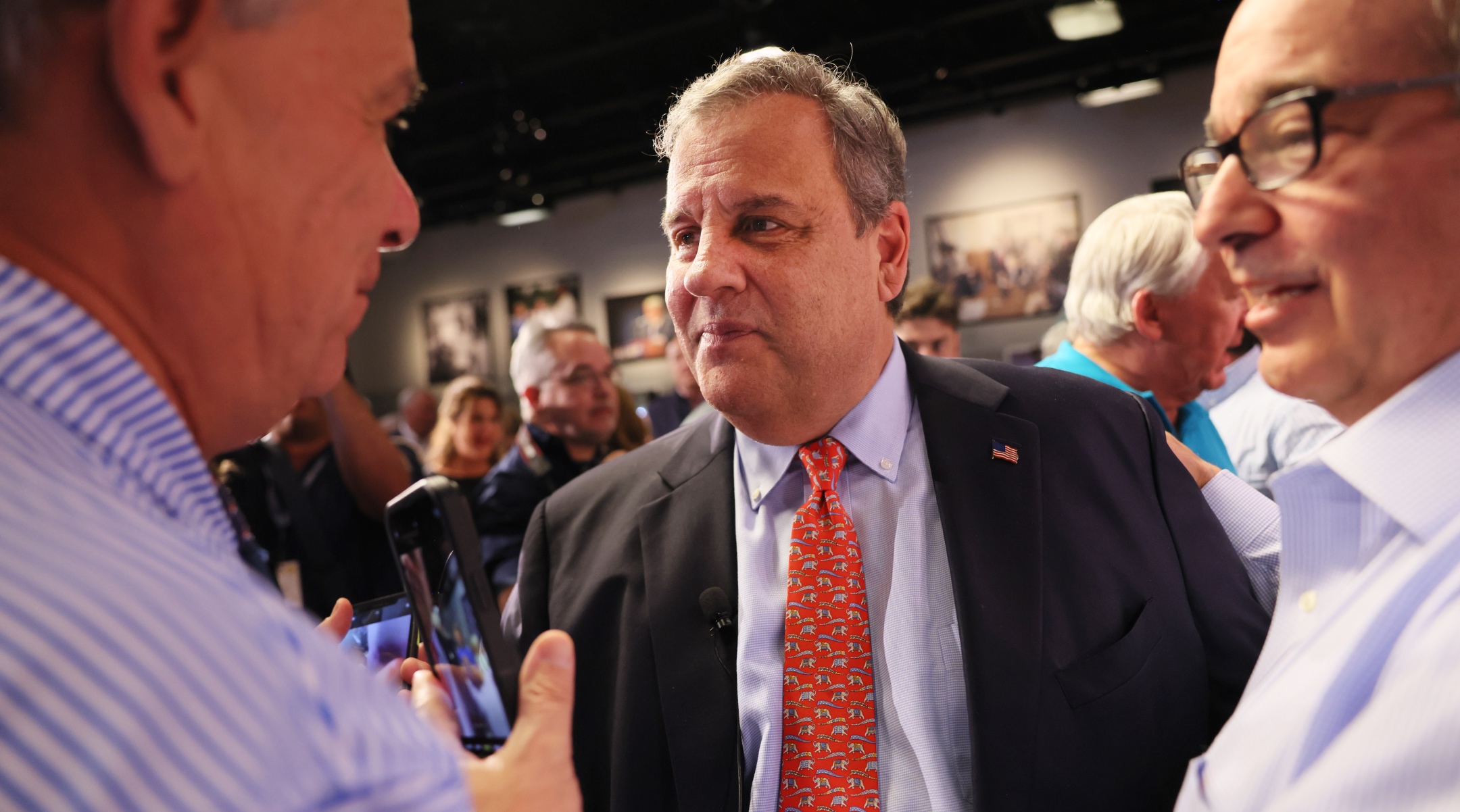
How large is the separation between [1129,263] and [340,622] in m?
2.43

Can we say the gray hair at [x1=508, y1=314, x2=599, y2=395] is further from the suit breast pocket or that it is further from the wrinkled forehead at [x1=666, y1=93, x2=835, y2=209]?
the suit breast pocket

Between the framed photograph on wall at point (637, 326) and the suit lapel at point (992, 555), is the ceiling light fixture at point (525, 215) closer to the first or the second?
the framed photograph on wall at point (637, 326)

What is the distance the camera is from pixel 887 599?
1663 millimetres

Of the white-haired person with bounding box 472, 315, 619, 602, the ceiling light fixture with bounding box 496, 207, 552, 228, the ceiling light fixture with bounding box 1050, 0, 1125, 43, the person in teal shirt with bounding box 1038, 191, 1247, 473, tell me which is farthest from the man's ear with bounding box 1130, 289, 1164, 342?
the ceiling light fixture with bounding box 496, 207, 552, 228

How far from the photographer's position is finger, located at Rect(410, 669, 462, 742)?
0.87 m

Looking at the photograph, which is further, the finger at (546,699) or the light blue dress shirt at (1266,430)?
the light blue dress shirt at (1266,430)

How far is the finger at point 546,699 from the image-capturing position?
809mm

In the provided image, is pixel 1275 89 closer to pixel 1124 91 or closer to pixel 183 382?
pixel 183 382

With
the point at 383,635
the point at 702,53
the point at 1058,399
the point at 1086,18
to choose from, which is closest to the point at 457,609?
the point at 383,635

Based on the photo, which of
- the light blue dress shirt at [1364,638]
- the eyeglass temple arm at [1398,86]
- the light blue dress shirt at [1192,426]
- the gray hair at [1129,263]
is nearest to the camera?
the light blue dress shirt at [1364,638]

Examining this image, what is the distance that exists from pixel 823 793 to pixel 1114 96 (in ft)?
30.4

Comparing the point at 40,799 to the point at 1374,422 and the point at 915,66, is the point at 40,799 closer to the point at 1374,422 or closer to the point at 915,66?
the point at 1374,422

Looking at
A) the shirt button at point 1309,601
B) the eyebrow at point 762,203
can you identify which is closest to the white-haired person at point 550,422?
the eyebrow at point 762,203

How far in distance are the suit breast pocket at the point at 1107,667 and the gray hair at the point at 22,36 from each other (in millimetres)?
1515
